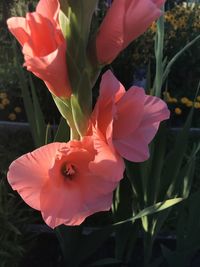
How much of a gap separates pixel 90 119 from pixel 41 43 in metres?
0.22

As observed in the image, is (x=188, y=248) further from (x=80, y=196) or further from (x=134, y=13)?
(x=134, y=13)

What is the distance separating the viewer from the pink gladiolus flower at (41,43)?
2.66ft

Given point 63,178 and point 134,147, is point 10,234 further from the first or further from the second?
point 134,147

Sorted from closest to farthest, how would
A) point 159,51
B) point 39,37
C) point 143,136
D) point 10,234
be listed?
point 39,37
point 143,136
point 159,51
point 10,234

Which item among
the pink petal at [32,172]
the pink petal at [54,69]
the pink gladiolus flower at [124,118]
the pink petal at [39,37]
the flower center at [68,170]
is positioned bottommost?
the flower center at [68,170]

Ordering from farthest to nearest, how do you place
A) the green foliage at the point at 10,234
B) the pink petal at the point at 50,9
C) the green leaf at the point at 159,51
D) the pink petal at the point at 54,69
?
1. the green foliage at the point at 10,234
2. the green leaf at the point at 159,51
3. the pink petal at the point at 50,9
4. the pink petal at the point at 54,69

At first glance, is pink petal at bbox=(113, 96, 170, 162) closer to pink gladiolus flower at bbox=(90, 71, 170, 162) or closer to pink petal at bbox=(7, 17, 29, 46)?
pink gladiolus flower at bbox=(90, 71, 170, 162)

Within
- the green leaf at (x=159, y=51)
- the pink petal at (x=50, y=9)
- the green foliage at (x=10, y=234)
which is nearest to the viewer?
Result: the pink petal at (x=50, y=9)

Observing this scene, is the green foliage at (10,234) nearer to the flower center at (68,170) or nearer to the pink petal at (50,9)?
the flower center at (68,170)

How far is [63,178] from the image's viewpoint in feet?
3.10

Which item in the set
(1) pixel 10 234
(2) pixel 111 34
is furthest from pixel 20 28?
(1) pixel 10 234

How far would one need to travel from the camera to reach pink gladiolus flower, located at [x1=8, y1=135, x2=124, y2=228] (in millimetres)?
880

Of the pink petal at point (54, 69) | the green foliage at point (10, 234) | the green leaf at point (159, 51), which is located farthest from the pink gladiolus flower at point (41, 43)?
the green foliage at point (10, 234)

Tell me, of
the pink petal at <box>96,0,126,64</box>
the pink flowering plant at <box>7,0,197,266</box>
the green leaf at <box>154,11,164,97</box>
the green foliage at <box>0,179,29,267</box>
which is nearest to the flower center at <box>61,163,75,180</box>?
the pink flowering plant at <box>7,0,197,266</box>
